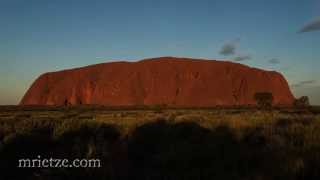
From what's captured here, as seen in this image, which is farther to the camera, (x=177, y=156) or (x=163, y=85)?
(x=163, y=85)

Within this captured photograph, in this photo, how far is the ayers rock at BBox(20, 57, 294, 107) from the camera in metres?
138

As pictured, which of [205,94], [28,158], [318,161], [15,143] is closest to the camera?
[318,161]

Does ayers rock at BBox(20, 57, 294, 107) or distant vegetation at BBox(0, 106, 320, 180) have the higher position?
ayers rock at BBox(20, 57, 294, 107)

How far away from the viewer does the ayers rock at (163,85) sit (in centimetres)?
13812

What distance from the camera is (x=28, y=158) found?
8500 mm

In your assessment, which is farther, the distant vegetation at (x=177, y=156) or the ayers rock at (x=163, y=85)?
the ayers rock at (x=163, y=85)

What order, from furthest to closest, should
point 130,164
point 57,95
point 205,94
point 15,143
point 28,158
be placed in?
point 57,95, point 205,94, point 15,143, point 28,158, point 130,164

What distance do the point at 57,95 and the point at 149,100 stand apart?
32.7 meters

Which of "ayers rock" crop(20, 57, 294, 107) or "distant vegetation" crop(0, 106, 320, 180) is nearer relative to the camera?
"distant vegetation" crop(0, 106, 320, 180)

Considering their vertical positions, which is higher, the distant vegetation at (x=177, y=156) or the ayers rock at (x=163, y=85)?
the ayers rock at (x=163, y=85)

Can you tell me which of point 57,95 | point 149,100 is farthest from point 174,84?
point 57,95

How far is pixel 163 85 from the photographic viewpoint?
470ft

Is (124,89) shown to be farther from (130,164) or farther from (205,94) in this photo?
(130,164)

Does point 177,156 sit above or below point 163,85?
below
